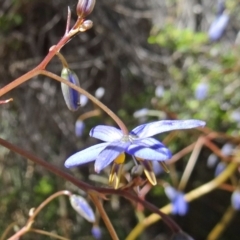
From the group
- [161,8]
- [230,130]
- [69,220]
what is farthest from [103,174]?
[161,8]

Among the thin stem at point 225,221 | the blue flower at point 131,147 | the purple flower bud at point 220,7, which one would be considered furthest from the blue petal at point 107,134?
the thin stem at point 225,221

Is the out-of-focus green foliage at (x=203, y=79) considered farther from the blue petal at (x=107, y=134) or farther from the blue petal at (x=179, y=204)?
the blue petal at (x=107, y=134)

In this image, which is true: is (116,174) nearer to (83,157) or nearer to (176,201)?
(83,157)

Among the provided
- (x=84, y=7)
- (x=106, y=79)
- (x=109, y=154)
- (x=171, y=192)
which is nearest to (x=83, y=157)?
(x=109, y=154)

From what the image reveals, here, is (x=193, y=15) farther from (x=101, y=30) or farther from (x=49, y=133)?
(x=49, y=133)

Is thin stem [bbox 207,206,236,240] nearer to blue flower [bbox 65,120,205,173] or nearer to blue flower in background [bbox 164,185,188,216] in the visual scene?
blue flower in background [bbox 164,185,188,216]

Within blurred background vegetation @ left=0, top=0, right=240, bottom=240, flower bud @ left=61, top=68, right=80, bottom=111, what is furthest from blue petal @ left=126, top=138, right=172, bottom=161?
blurred background vegetation @ left=0, top=0, right=240, bottom=240

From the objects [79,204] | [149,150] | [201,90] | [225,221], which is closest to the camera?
[149,150]
